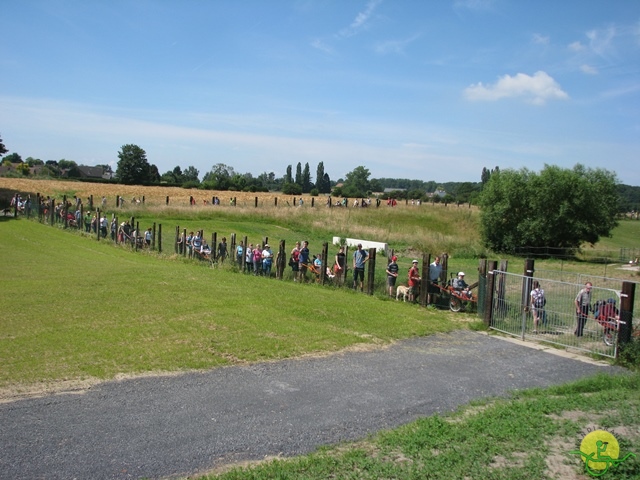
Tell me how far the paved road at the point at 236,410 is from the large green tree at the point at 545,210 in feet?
136

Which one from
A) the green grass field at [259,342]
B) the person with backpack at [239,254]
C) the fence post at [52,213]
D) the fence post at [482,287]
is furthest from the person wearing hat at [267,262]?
the fence post at [52,213]

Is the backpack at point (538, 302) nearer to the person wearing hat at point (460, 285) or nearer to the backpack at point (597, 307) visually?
the backpack at point (597, 307)

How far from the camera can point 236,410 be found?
8.35 meters

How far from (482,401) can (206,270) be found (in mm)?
16249

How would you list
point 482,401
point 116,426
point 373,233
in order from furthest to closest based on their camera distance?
1. point 373,233
2. point 482,401
3. point 116,426

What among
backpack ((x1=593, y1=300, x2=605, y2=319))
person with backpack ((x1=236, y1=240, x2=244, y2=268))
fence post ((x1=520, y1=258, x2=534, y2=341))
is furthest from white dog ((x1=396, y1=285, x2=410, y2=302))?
person with backpack ((x1=236, y1=240, x2=244, y2=268))

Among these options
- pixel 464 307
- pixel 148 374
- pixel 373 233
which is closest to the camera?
pixel 148 374

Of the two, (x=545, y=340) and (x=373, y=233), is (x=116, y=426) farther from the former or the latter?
(x=373, y=233)

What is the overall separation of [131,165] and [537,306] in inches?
4336

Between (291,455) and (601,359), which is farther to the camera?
(601,359)

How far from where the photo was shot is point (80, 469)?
627 cm

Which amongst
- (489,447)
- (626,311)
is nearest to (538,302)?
(626,311)

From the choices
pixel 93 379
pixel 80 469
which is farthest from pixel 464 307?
pixel 80 469

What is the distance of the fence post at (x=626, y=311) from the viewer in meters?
12.6
